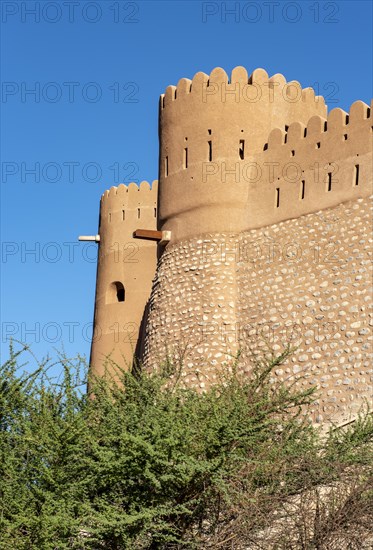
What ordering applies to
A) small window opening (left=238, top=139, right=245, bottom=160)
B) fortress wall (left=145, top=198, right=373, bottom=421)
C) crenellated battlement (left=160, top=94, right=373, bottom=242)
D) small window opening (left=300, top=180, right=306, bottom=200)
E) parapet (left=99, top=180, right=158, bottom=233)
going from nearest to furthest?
fortress wall (left=145, top=198, right=373, bottom=421) → crenellated battlement (left=160, top=94, right=373, bottom=242) → small window opening (left=300, top=180, right=306, bottom=200) → small window opening (left=238, top=139, right=245, bottom=160) → parapet (left=99, top=180, right=158, bottom=233)

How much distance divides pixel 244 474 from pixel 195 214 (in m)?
6.68

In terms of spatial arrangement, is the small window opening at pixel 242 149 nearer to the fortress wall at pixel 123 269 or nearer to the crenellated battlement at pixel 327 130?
the crenellated battlement at pixel 327 130

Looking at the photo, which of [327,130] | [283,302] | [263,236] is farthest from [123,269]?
[327,130]

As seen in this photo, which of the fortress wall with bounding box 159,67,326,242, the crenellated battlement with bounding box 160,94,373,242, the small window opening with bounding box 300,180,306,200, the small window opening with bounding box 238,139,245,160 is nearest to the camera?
the crenellated battlement with bounding box 160,94,373,242

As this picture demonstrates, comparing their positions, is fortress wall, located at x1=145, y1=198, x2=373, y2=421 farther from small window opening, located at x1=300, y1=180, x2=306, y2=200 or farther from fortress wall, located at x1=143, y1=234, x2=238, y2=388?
small window opening, located at x1=300, y1=180, x2=306, y2=200

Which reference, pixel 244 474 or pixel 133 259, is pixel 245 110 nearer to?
pixel 133 259

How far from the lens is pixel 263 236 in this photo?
17.2m

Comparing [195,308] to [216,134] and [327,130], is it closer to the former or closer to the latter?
[216,134]

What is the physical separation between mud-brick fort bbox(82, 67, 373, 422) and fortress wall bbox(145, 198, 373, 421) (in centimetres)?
2

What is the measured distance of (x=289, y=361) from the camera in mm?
15773

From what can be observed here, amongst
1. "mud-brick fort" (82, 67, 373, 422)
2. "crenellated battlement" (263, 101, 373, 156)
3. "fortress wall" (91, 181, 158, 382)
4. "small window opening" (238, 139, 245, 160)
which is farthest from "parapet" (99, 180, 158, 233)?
"crenellated battlement" (263, 101, 373, 156)

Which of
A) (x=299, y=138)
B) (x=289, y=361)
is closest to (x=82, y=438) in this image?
(x=289, y=361)

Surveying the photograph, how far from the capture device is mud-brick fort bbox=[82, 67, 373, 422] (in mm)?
15445

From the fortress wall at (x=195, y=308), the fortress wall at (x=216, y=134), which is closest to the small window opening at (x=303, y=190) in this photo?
the fortress wall at (x=216, y=134)
